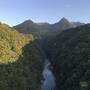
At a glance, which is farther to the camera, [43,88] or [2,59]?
[2,59]

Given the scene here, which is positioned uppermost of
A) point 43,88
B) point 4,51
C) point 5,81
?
point 4,51

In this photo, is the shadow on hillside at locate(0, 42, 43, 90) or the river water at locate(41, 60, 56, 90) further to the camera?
the river water at locate(41, 60, 56, 90)

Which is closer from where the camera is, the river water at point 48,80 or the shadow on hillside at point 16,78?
Answer: the shadow on hillside at point 16,78

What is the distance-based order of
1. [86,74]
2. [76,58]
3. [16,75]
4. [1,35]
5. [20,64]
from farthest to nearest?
[1,35]
[20,64]
[76,58]
[16,75]
[86,74]

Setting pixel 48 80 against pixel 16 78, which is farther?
pixel 48 80

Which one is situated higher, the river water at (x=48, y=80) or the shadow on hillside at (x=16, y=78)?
the shadow on hillside at (x=16, y=78)

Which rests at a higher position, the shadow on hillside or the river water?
the shadow on hillside

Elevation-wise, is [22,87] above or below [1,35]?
below

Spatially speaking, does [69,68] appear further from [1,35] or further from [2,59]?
[1,35]

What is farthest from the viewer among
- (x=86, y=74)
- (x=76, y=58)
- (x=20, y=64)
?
(x=20, y=64)

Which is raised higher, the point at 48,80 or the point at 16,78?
the point at 16,78

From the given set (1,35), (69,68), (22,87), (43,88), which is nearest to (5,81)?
(22,87)
